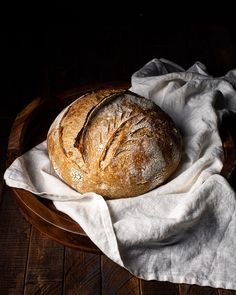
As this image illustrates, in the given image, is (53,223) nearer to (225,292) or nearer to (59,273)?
(59,273)

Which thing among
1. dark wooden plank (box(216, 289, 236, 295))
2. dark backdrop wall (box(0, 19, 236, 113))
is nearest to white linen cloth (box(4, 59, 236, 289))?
dark wooden plank (box(216, 289, 236, 295))

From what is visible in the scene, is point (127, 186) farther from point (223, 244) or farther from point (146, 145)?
point (223, 244)

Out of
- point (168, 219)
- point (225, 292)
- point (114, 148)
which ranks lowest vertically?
point (225, 292)

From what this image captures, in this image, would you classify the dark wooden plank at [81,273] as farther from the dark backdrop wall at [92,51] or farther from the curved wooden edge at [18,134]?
the dark backdrop wall at [92,51]

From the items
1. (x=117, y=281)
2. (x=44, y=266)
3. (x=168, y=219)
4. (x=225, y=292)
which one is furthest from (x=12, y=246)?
(x=225, y=292)

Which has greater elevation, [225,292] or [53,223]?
[53,223]

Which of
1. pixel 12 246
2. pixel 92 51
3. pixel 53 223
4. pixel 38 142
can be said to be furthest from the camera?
pixel 92 51

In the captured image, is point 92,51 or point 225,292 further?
point 92,51
